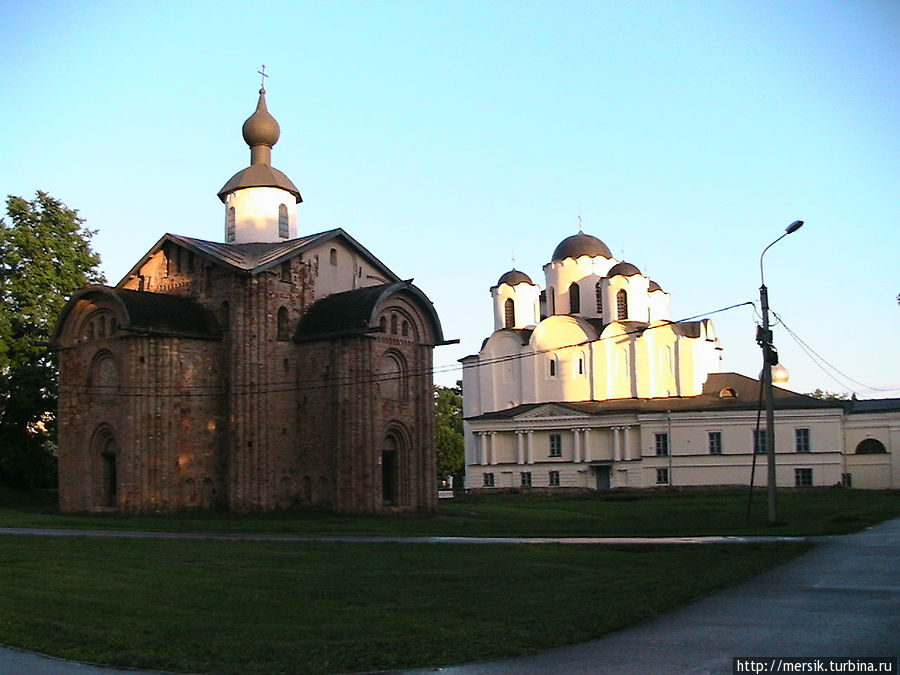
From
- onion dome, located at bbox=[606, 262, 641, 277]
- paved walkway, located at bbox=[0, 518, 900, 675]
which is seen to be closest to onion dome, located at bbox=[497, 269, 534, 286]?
onion dome, located at bbox=[606, 262, 641, 277]

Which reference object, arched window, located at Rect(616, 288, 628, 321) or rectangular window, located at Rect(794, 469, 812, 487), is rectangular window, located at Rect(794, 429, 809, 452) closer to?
rectangular window, located at Rect(794, 469, 812, 487)

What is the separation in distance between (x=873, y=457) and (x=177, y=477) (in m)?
39.9

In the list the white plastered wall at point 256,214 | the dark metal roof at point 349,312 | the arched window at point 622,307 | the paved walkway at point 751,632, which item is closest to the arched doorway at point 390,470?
the dark metal roof at point 349,312

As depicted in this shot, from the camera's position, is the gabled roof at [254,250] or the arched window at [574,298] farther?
the arched window at [574,298]

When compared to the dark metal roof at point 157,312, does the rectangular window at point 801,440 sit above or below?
below

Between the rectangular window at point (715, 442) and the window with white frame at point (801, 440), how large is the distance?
4.26m

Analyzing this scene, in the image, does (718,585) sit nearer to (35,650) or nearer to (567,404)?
(35,650)

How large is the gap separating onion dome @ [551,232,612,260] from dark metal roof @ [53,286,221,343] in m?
38.0

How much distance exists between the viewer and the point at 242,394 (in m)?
38.2

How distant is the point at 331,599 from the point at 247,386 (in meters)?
24.5

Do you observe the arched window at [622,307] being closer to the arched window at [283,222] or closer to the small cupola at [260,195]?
the small cupola at [260,195]

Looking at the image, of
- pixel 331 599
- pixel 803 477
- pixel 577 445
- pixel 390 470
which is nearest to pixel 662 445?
pixel 577 445

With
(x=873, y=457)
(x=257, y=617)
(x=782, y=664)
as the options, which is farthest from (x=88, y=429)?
(x=873, y=457)

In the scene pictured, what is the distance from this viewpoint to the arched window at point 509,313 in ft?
243
